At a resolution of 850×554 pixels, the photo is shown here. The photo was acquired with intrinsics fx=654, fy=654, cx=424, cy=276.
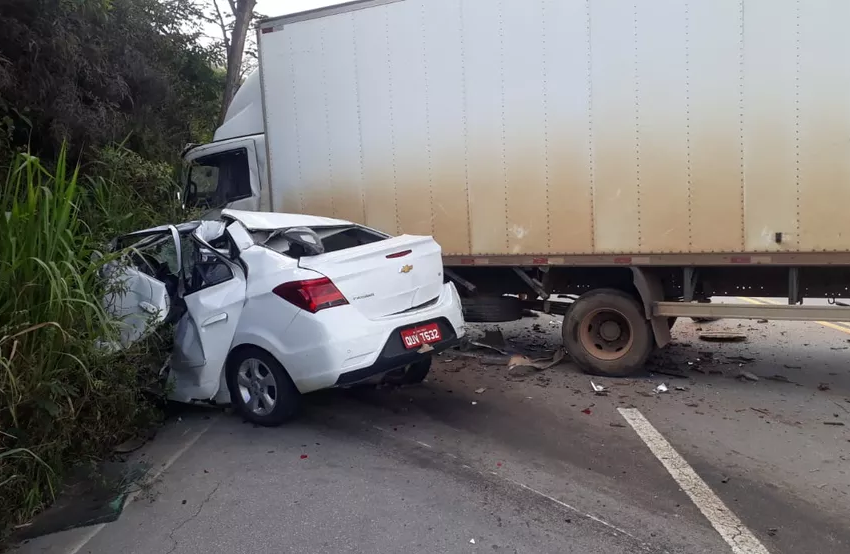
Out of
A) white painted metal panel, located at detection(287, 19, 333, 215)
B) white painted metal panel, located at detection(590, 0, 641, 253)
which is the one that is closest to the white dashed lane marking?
white painted metal panel, located at detection(590, 0, 641, 253)

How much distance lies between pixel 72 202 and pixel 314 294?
6.29ft

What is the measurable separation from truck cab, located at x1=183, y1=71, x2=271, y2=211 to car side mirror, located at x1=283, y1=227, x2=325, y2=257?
3.11m

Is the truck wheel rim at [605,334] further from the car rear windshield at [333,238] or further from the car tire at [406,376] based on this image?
the car rear windshield at [333,238]

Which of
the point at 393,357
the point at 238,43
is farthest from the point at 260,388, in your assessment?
the point at 238,43

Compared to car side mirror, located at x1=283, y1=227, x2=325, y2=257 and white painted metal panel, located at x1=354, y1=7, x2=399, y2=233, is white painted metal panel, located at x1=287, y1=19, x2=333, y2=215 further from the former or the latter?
car side mirror, located at x1=283, y1=227, x2=325, y2=257

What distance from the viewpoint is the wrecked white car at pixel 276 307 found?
15.5ft

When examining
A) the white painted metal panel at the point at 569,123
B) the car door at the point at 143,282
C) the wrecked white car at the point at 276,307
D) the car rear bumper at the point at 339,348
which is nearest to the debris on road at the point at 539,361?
the white painted metal panel at the point at 569,123

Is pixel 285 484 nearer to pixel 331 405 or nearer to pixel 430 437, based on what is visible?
pixel 430 437

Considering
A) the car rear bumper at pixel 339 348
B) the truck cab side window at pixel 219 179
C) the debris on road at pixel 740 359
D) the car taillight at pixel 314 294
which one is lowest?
the debris on road at pixel 740 359

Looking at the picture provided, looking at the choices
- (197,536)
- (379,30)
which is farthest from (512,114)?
(197,536)

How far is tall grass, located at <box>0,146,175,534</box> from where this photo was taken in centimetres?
360

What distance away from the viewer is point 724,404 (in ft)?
18.6

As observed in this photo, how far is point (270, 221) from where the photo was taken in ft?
18.4

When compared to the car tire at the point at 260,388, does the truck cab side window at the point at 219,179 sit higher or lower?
higher
